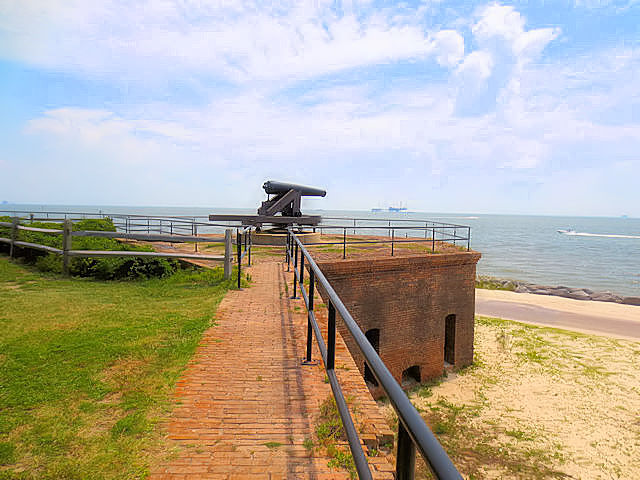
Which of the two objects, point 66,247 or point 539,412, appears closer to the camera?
point 66,247

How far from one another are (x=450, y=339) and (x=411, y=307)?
317 cm

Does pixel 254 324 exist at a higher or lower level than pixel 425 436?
lower

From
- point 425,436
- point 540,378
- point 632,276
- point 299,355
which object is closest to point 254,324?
point 299,355

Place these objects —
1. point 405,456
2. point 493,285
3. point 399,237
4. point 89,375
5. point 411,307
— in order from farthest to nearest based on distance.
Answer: point 493,285
point 399,237
point 411,307
point 89,375
point 405,456

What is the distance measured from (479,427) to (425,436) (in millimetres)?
11405

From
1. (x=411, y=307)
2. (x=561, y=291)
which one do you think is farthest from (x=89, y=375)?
(x=561, y=291)

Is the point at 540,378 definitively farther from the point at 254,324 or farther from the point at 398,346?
the point at 254,324

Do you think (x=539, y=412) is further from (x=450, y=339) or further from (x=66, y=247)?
(x=66, y=247)

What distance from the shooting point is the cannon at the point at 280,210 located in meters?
16.8

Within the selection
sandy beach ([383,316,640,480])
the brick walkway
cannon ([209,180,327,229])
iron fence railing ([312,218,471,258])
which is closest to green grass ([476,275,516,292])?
sandy beach ([383,316,640,480])

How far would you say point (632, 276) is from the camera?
4816 centimetres

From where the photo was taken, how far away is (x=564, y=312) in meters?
28.7

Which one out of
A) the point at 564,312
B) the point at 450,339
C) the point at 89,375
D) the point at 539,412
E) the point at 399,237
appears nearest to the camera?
the point at 89,375

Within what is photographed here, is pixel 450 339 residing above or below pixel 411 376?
above
